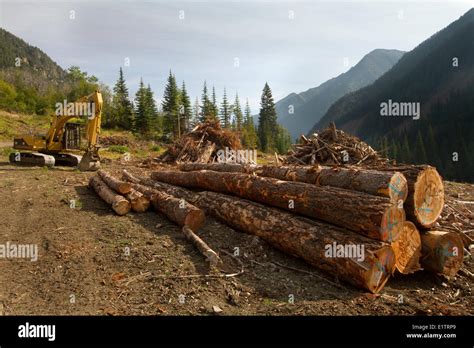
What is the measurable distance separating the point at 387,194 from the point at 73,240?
6479 mm

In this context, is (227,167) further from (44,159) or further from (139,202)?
(44,159)

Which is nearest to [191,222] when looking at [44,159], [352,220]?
[352,220]

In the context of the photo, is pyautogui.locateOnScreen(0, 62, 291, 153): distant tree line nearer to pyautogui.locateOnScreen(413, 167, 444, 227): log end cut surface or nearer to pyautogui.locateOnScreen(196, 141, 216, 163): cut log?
pyautogui.locateOnScreen(196, 141, 216, 163): cut log

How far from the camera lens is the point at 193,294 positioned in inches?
193

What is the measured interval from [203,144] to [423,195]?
57.6 feet

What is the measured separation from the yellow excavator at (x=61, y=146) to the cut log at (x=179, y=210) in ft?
29.1

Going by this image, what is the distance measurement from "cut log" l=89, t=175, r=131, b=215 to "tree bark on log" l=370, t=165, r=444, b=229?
697 centimetres

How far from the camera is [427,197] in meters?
5.88


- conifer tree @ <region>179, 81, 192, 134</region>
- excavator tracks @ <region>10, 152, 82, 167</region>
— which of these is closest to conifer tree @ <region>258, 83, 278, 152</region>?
conifer tree @ <region>179, 81, 192, 134</region>

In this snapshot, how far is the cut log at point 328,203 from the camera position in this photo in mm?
5133

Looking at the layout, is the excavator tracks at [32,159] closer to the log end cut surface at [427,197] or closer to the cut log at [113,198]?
the cut log at [113,198]

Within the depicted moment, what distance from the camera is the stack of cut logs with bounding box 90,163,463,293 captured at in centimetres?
508

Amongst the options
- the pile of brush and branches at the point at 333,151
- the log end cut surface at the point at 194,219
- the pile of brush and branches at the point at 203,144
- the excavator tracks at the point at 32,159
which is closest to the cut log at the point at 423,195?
the log end cut surface at the point at 194,219
